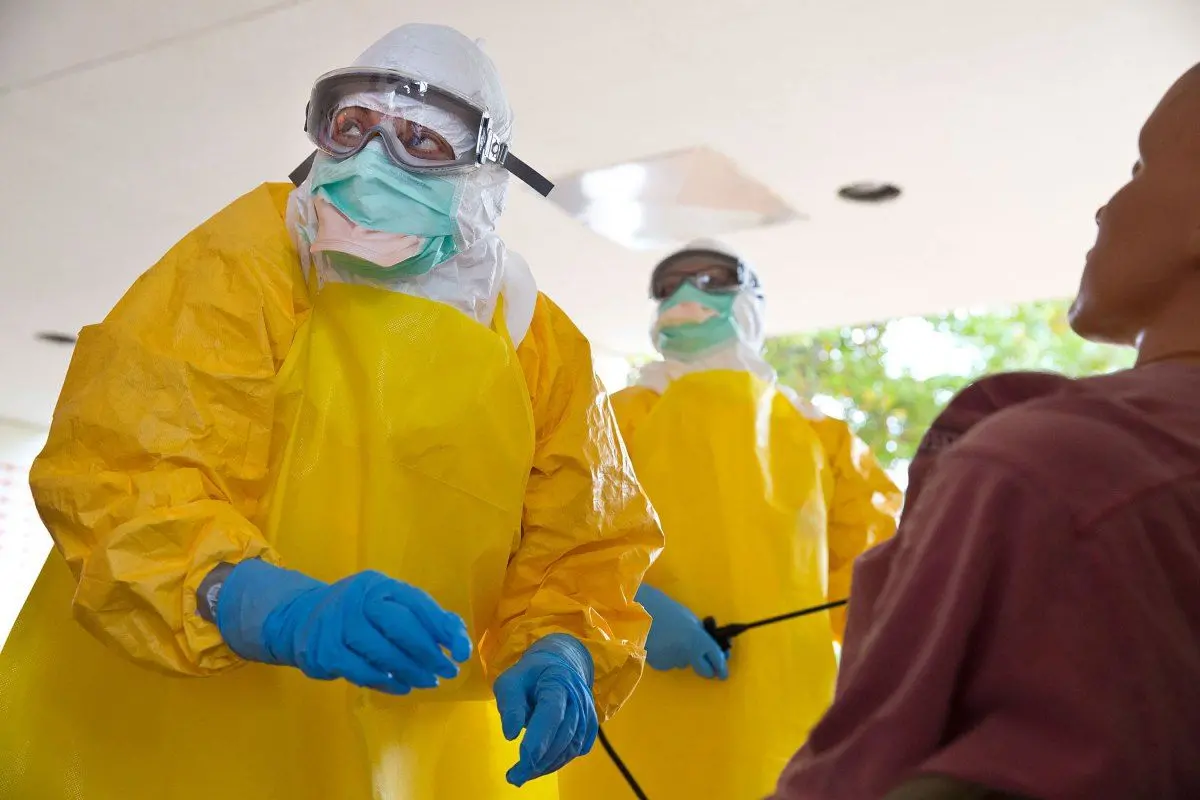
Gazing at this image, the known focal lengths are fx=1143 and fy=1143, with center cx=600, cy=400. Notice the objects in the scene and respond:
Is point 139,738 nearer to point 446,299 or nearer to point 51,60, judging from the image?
point 446,299

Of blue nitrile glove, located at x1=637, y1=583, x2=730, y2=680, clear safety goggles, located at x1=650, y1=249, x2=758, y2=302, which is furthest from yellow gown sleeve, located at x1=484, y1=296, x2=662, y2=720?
clear safety goggles, located at x1=650, y1=249, x2=758, y2=302

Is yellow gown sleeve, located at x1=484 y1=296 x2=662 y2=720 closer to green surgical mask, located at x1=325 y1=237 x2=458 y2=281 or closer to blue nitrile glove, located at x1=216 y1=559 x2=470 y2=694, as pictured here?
green surgical mask, located at x1=325 y1=237 x2=458 y2=281

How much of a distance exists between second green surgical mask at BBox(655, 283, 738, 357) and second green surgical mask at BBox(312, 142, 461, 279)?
4.17ft

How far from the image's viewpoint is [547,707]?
1335 millimetres

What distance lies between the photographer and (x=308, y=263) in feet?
4.98

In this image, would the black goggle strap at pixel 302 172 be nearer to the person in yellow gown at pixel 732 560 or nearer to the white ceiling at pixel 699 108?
the white ceiling at pixel 699 108

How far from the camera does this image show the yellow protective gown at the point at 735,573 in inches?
88.7

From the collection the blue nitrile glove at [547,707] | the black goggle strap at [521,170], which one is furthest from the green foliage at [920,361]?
the blue nitrile glove at [547,707]

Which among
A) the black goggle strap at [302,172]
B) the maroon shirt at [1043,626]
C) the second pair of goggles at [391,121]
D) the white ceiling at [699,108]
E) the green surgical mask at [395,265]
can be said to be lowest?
the maroon shirt at [1043,626]

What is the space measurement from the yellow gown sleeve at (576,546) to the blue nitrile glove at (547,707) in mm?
67

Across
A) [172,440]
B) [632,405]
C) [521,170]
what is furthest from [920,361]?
[172,440]

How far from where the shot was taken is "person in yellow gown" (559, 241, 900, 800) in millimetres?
2244

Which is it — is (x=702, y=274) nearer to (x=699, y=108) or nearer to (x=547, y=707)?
(x=699, y=108)

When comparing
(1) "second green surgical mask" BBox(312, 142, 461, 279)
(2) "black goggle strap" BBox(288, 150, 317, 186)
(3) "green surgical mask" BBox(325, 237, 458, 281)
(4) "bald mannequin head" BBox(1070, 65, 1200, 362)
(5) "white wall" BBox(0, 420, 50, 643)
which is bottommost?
(5) "white wall" BBox(0, 420, 50, 643)
